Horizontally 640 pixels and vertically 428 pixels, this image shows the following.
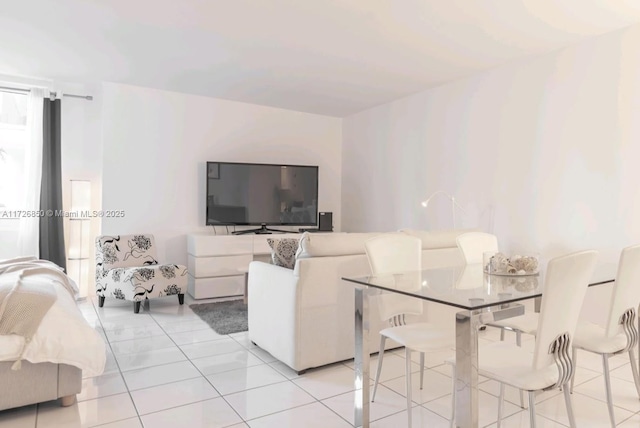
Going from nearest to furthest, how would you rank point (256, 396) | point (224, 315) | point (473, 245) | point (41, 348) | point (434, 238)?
1. point (41, 348)
2. point (256, 396)
3. point (473, 245)
4. point (434, 238)
5. point (224, 315)

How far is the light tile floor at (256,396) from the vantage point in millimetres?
2131

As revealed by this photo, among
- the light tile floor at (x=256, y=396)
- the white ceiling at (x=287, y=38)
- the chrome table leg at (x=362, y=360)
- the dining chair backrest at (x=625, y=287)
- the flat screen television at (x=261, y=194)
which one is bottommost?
the light tile floor at (x=256, y=396)

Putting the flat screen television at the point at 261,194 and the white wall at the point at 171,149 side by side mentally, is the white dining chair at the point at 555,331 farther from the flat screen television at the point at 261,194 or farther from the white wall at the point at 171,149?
the white wall at the point at 171,149

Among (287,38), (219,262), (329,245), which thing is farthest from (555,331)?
(219,262)

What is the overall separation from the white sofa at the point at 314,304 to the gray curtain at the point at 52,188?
3153 millimetres

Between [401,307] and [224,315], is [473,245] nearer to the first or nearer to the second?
[401,307]

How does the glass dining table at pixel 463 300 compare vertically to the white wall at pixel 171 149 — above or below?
below

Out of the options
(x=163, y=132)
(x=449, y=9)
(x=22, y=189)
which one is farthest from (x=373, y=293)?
(x=22, y=189)

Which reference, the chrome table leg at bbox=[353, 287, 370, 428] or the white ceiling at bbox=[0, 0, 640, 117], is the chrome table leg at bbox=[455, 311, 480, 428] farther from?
the white ceiling at bbox=[0, 0, 640, 117]

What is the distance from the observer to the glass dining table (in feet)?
5.09

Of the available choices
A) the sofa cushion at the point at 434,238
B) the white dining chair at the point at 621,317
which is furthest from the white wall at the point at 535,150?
the white dining chair at the point at 621,317

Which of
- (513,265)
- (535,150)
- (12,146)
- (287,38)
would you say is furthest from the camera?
(12,146)

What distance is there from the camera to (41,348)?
2.07 m

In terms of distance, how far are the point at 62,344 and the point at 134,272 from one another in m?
2.20
